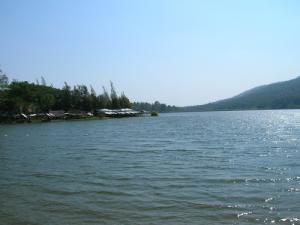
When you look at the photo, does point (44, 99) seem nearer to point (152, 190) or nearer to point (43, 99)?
point (43, 99)

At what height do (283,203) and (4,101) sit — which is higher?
(4,101)

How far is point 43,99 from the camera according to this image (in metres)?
158

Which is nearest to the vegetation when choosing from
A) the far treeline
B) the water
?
the far treeline

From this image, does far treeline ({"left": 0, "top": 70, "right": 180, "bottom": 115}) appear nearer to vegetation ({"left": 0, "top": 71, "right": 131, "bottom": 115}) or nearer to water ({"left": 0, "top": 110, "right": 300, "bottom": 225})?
vegetation ({"left": 0, "top": 71, "right": 131, "bottom": 115})

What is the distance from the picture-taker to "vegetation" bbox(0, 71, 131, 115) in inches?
5487

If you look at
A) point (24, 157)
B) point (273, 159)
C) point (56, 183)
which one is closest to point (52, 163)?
point (24, 157)

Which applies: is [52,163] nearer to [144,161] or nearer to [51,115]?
[144,161]

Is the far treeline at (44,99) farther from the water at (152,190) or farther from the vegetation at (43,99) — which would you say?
the water at (152,190)

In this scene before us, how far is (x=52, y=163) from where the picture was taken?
31.7 m

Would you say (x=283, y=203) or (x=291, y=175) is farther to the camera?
(x=291, y=175)

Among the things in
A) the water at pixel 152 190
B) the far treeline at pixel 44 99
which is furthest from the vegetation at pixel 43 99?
the water at pixel 152 190

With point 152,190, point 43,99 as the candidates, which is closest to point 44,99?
point 43,99

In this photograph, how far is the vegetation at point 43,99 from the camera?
139375mm

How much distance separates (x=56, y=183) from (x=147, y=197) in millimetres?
6612
